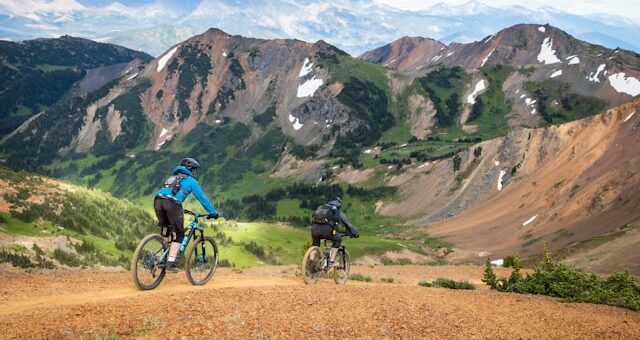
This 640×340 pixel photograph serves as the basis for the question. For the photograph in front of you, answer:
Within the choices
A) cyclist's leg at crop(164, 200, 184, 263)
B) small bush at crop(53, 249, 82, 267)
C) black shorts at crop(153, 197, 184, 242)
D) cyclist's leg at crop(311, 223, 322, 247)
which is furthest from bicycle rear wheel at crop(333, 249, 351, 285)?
small bush at crop(53, 249, 82, 267)

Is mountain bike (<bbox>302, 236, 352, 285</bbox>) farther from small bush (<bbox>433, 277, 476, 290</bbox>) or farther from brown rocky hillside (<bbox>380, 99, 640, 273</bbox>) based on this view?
brown rocky hillside (<bbox>380, 99, 640, 273</bbox>)

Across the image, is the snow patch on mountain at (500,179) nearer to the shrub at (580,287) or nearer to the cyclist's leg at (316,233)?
the shrub at (580,287)

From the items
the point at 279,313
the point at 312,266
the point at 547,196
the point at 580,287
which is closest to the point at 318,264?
the point at 312,266

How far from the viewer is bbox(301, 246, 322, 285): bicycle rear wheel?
64.5 feet

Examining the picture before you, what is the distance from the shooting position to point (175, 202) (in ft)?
51.8

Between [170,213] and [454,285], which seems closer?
[170,213]

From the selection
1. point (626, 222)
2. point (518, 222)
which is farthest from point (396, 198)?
point (626, 222)

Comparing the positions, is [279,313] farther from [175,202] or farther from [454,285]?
[454,285]

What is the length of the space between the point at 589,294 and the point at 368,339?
11.2 m

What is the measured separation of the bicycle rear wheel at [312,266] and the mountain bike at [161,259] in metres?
3.75

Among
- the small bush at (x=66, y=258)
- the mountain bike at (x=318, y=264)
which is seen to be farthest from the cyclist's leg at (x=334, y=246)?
the small bush at (x=66, y=258)

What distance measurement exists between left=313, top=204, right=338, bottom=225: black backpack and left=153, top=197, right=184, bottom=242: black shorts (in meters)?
5.91

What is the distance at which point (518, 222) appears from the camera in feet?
275

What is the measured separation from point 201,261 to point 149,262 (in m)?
2.07
